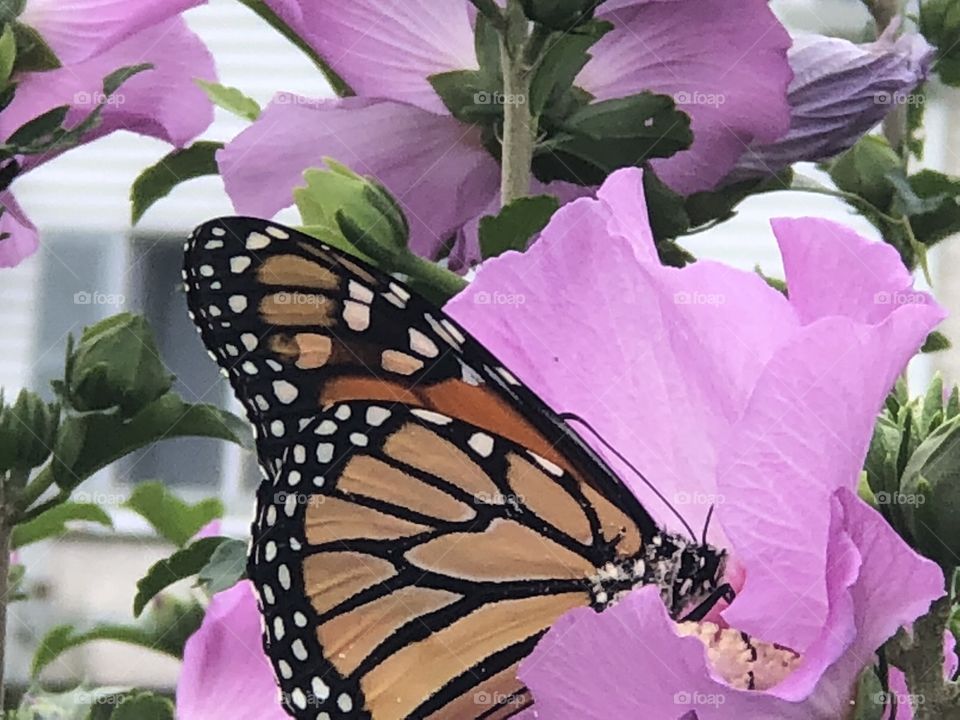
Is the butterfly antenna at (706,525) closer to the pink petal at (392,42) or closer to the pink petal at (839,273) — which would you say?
the pink petal at (839,273)

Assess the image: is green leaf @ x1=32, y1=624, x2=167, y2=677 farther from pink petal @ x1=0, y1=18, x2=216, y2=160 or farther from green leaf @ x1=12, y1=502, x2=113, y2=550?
pink petal @ x1=0, y1=18, x2=216, y2=160

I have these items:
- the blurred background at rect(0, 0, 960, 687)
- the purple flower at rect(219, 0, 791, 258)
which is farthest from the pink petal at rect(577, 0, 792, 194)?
the blurred background at rect(0, 0, 960, 687)

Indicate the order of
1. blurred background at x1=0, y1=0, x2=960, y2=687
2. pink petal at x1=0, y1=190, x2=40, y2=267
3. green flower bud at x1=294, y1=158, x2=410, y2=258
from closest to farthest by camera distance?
1. green flower bud at x1=294, y1=158, x2=410, y2=258
2. pink petal at x1=0, y1=190, x2=40, y2=267
3. blurred background at x1=0, y1=0, x2=960, y2=687

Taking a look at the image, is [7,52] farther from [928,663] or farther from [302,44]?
[928,663]

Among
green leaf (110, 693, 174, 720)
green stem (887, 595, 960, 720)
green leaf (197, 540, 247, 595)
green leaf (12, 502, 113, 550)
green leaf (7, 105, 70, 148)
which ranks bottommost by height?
green leaf (12, 502, 113, 550)

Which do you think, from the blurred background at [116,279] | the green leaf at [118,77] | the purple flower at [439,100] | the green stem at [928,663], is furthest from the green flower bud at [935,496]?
the blurred background at [116,279]

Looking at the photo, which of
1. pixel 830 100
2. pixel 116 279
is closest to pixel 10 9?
pixel 830 100
